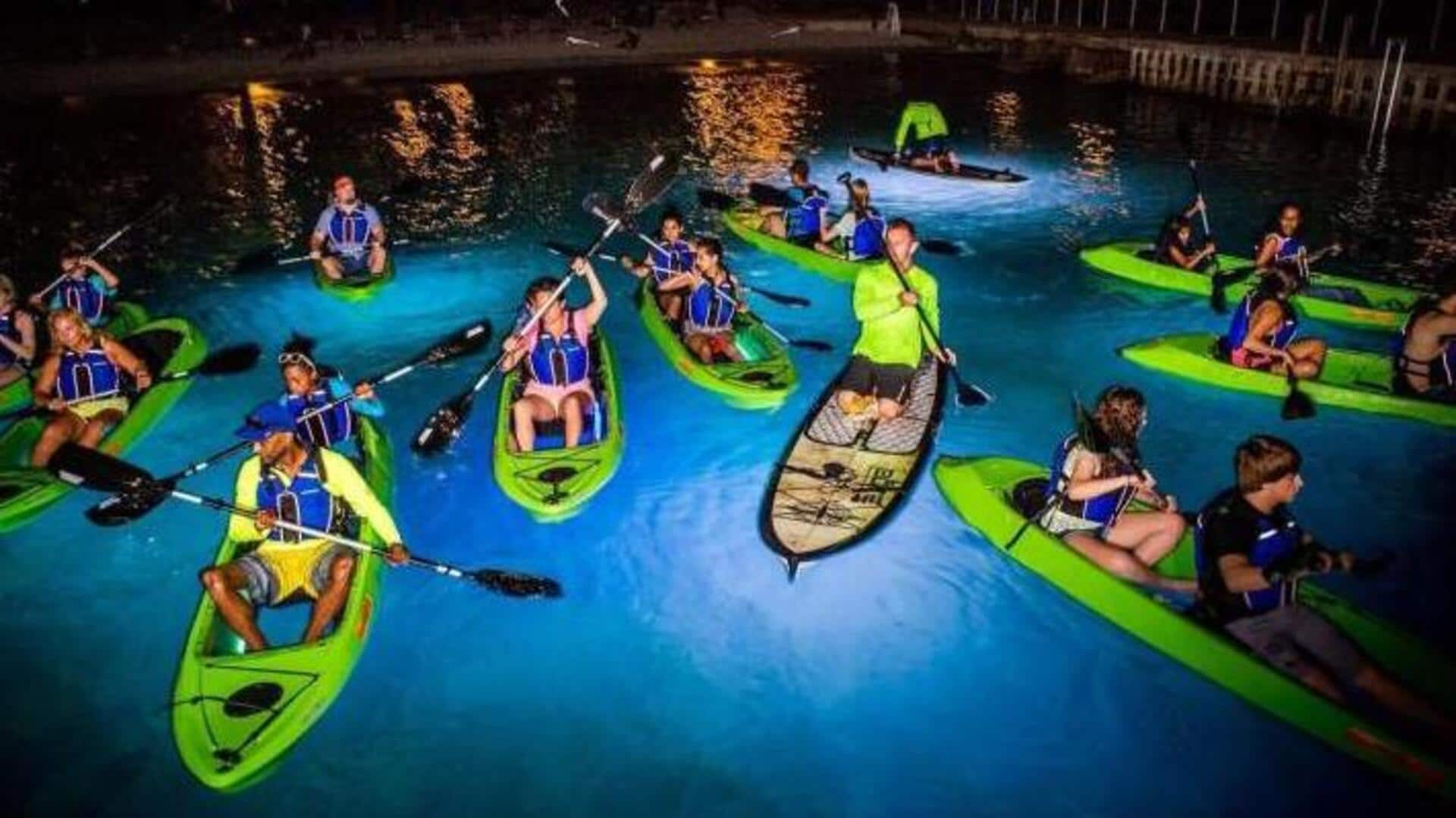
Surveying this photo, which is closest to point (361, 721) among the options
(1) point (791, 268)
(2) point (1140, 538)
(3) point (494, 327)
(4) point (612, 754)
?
(4) point (612, 754)

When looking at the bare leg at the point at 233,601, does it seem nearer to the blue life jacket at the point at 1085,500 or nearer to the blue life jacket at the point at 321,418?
the blue life jacket at the point at 321,418

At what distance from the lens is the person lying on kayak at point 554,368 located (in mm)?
8367

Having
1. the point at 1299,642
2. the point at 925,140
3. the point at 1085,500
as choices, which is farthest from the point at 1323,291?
the point at 925,140

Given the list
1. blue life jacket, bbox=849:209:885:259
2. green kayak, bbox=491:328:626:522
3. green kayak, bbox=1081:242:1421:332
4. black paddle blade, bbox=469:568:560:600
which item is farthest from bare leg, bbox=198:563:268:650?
green kayak, bbox=1081:242:1421:332

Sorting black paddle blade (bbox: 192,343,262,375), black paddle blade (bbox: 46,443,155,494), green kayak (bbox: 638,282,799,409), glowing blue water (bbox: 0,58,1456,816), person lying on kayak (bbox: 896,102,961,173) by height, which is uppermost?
person lying on kayak (bbox: 896,102,961,173)

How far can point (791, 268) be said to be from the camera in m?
15.2

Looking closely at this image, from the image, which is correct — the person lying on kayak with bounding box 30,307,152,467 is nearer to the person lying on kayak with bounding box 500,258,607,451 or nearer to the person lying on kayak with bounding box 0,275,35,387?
the person lying on kayak with bounding box 0,275,35,387

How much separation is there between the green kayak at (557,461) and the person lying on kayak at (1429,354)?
7924mm

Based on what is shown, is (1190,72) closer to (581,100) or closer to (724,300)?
(581,100)

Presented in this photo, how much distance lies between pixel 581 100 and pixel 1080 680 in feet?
99.3

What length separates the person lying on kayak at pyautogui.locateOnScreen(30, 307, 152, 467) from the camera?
8.61m

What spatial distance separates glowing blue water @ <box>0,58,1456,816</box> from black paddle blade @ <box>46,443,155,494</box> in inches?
59.6

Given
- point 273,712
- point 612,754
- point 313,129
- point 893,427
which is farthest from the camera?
point 313,129

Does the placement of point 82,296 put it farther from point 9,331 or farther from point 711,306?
point 711,306
